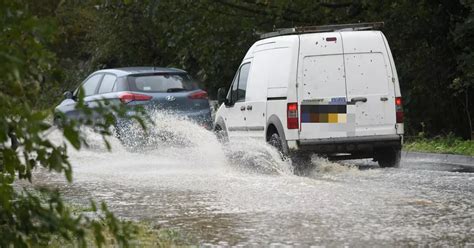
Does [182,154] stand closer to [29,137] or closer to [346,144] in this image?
[346,144]

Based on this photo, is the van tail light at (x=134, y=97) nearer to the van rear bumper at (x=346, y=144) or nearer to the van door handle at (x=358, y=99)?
the van rear bumper at (x=346, y=144)

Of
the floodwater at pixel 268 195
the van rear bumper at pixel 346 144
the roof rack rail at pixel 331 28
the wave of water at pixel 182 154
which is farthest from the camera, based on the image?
the wave of water at pixel 182 154

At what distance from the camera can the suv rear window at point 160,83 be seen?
62.6 feet

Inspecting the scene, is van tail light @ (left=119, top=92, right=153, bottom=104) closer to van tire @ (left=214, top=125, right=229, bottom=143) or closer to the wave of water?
the wave of water

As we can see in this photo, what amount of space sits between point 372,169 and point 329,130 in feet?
4.37

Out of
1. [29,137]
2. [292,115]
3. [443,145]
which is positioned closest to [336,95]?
[292,115]

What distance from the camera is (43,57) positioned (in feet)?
15.4

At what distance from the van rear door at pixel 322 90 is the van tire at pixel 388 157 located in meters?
1.04

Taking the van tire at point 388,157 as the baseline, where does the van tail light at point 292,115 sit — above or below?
above

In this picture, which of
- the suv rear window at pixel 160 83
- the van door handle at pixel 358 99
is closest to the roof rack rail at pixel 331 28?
the van door handle at pixel 358 99

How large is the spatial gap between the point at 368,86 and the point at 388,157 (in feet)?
4.67

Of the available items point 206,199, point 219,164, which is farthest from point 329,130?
point 206,199

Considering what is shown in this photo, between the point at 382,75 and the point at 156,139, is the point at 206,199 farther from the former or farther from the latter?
the point at 156,139

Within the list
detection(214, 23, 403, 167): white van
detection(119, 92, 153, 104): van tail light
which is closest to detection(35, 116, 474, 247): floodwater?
detection(214, 23, 403, 167): white van
